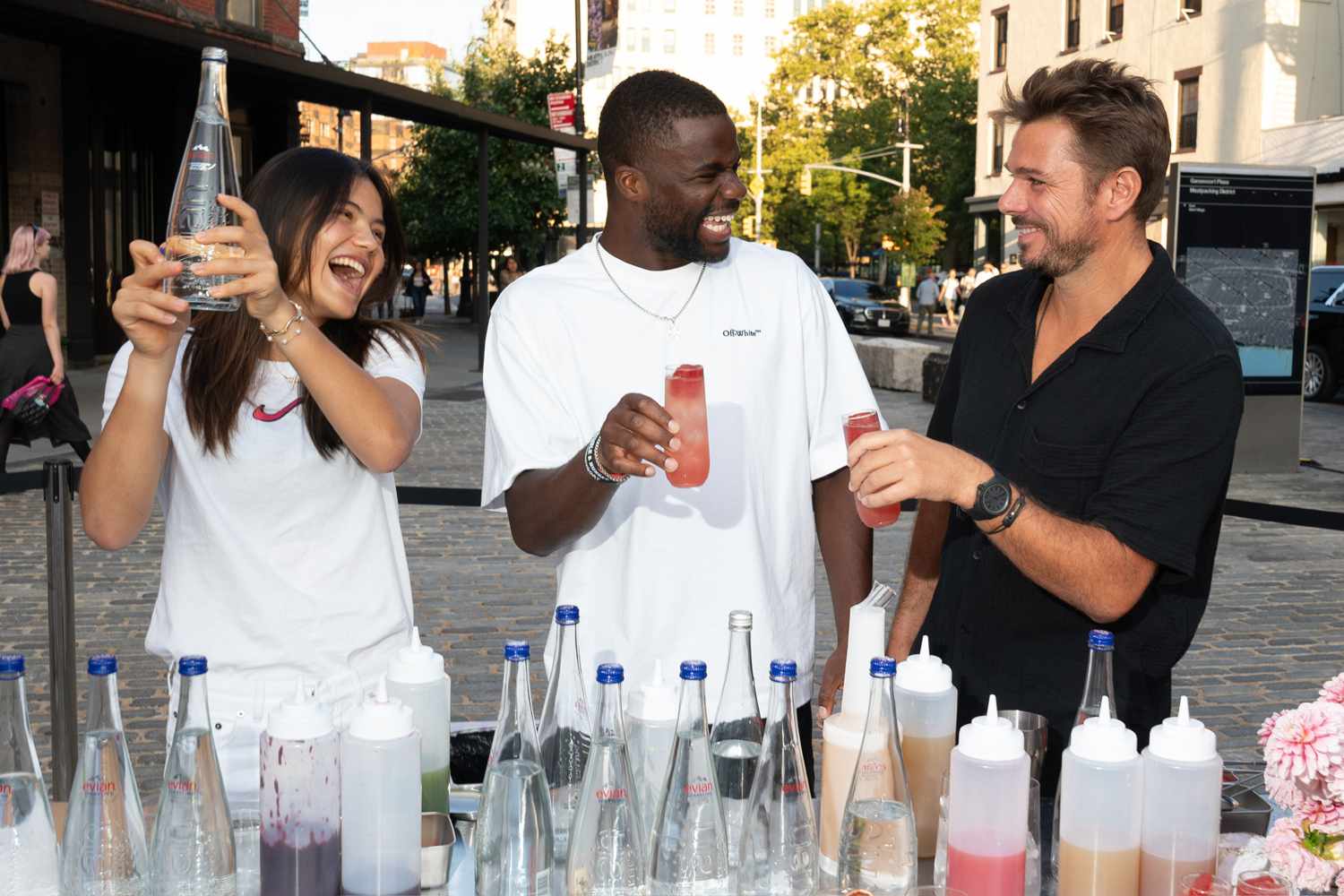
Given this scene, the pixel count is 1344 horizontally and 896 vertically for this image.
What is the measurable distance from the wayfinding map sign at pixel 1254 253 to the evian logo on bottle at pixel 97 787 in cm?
1235

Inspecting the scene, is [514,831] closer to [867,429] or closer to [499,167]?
[867,429]

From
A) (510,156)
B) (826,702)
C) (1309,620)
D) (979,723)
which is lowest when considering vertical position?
(1309,620)

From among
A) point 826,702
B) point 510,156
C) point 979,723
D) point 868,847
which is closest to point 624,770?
point 868,847

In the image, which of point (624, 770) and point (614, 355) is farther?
point (614, 355)

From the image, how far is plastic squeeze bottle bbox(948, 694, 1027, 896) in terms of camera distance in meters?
2.00

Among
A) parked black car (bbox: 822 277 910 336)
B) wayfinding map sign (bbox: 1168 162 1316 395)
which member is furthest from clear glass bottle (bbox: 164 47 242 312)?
parked black car (bbox: 822 277 910 336)

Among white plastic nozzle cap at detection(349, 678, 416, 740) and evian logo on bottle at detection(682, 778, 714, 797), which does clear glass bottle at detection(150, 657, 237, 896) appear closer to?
white plastic nozzle cap at detection(349, 678, 416, 740)

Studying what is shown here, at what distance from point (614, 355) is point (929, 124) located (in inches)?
2450

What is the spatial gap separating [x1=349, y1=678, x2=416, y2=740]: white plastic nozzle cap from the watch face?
1175 mm

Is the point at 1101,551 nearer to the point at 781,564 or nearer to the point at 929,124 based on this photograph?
the point at 781,564

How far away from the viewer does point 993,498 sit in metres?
2.61

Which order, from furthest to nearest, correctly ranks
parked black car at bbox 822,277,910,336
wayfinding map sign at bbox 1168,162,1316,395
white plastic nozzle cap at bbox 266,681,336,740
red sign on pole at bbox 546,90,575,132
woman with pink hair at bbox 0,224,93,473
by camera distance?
parked black car at bbox 822,277,910,336 < red sign on pole at bbox 546,90,575,132 < wayfinding map sign at bbox 1168,162,1316,395 < woman with pink hair at bbox 0,224,93,473 < white plastic nozzle cap at bbox 266,681,336,740

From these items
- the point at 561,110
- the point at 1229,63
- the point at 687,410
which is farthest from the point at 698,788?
the point at 1229,63

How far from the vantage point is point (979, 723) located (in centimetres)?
201
